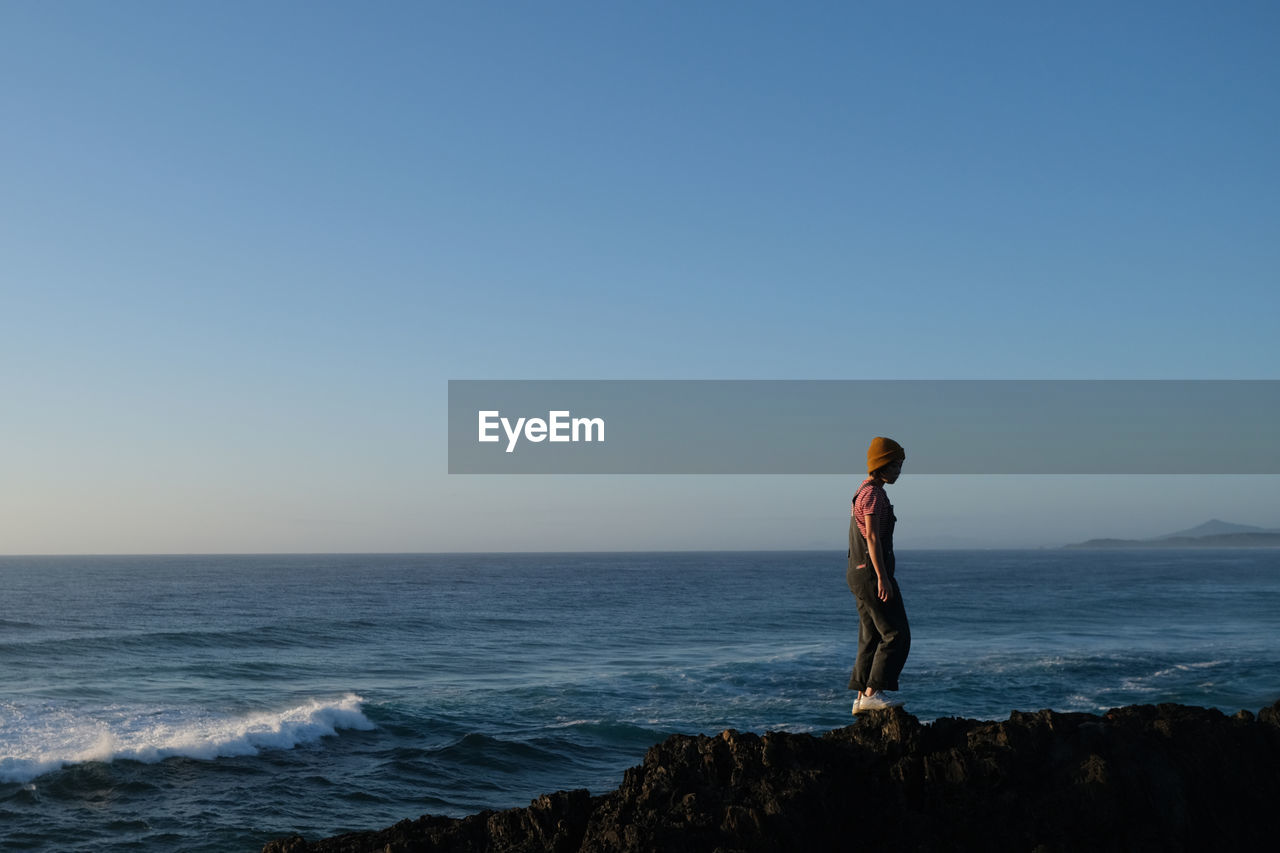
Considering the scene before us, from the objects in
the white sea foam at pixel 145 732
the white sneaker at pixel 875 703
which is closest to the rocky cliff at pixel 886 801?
the white sneaker at pixel 875 703

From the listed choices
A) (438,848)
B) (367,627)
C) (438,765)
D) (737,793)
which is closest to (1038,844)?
(737,793)

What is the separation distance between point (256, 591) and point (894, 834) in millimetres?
83302

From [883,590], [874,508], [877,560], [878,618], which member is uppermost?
[874,508]

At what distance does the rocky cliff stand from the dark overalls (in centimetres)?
33

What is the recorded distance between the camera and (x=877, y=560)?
6.78m

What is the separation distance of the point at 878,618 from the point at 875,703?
28.6 inches

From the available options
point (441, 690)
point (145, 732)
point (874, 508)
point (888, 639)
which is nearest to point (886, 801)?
point (888, 639)

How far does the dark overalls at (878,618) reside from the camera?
271 inches

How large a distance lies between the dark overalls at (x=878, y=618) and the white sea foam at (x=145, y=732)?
16477mm

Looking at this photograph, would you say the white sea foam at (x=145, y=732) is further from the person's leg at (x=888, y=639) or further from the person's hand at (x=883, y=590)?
the person's hand at (x=883, y=590)

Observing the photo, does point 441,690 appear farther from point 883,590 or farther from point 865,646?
point 883,590

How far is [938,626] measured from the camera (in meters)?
45.2

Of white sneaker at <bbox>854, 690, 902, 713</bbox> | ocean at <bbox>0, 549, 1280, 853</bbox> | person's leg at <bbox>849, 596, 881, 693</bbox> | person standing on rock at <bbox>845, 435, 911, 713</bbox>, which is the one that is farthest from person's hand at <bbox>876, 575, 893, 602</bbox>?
ocean at <bbox>0, 549, 1280, 853</bbox>

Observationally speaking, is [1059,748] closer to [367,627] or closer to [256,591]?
[367,627]
